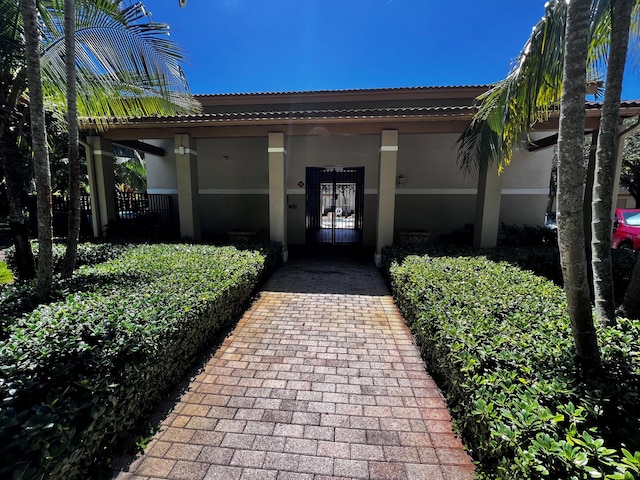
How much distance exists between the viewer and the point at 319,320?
4.64 meters

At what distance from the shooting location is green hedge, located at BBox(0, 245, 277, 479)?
1.51 meters

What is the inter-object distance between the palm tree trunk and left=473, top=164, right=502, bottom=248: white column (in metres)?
4.61

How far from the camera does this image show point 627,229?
9.79 metres

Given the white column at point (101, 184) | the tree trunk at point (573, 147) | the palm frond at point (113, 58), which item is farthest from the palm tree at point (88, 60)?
the tree trunk at point (573, 147)

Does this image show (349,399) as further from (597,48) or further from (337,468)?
(597,48)

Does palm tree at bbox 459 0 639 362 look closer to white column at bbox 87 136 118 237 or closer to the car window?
the car window

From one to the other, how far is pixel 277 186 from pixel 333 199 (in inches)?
129

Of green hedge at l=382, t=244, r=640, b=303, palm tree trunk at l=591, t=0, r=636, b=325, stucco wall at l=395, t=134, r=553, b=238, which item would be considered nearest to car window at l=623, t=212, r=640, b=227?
stucco wall at l=395, t=134, r=553, b=238

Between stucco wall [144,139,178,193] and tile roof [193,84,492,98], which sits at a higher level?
tile roof [193,84,492,98]

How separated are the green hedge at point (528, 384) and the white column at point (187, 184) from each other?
6771mm

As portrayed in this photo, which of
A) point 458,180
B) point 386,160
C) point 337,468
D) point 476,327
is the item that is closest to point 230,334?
point 337,468

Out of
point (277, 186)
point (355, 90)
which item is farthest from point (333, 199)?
point (355, 90)

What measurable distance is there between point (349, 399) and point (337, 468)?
0.75 metres

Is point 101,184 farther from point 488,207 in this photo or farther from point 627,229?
point 627,229
